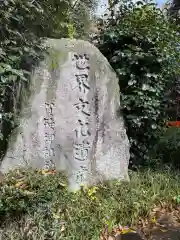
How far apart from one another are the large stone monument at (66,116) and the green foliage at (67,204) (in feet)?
0.96

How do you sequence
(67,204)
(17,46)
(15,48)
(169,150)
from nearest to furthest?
(67,204), (15,48), (17,46), (169,150)

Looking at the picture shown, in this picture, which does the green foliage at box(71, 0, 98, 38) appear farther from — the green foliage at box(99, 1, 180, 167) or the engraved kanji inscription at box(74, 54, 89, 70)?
the engraved kanji inscription at box(74, 54, 89, 70)

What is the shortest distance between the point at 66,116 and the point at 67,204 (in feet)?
4.59

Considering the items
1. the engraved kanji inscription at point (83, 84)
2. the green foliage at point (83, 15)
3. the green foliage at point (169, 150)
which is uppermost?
the green foliage at point (83, 15)

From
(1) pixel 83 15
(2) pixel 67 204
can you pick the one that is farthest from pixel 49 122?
(1) pixel 83 15

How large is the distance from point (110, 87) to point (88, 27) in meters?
3.22

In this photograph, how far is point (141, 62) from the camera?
5754 millimetres

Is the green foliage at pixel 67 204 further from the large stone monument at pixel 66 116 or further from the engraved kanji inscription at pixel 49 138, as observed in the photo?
the engraved kanji inscription at pixel 49 138

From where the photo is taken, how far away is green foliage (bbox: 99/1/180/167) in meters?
5.70

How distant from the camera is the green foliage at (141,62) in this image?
570 centimetres

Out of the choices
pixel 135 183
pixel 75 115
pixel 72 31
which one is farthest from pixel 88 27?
pixel 135 183

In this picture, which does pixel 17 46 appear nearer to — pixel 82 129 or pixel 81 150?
pixel 82 129

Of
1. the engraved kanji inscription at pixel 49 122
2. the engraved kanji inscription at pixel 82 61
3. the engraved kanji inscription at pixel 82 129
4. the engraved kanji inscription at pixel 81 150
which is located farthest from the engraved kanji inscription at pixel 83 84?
the engraved kanji inscription at pixel 81 150

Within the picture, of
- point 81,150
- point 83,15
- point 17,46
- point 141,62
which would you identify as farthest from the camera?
point 83,15
